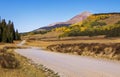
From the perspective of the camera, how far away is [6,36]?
130 m

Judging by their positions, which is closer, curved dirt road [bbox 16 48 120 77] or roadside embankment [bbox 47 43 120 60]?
curved dirt road [bbox 16 48 120 77]

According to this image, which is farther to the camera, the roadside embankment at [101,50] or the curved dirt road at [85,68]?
the roadside embankment at [101,50]

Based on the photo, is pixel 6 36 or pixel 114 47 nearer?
pixel 114 47

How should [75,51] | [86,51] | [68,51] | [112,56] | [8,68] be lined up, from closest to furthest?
[8,68] < [112,56] < [86,51] < [75,51] < [68,51]

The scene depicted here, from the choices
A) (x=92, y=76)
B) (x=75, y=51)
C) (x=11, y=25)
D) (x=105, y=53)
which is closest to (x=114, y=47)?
(x=105, y=53)

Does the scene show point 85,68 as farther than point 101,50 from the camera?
No

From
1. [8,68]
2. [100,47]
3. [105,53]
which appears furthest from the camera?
[100,47]

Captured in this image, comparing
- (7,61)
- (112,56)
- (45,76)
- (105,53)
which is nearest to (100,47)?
(105,53)

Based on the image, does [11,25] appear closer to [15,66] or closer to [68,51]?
[68,51]

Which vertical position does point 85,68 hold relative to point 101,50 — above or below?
below

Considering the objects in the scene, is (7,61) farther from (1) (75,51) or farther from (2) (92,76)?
(1) (75,51)

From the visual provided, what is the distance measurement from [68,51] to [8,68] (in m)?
29.0

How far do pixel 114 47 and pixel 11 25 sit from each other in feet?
381

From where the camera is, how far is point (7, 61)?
27484 mm
